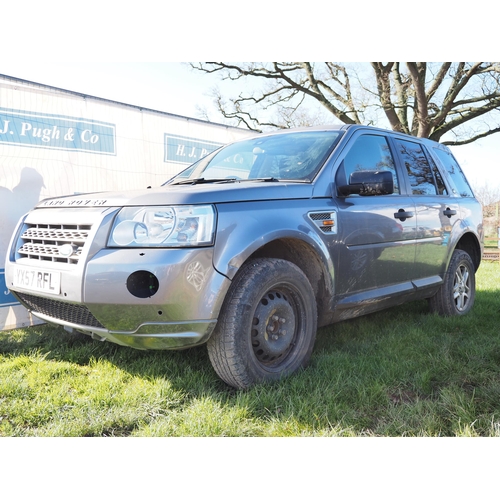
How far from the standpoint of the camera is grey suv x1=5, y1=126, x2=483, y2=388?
240 centimetres

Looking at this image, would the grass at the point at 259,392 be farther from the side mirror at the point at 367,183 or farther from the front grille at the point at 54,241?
the side mirror at the point at 367,183

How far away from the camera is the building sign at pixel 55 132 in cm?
432

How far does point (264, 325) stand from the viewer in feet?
8.95

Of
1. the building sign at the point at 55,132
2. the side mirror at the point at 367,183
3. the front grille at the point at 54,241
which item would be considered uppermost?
the building sign at the point at 55,132

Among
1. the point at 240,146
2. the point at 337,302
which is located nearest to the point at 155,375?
the point at 337,302

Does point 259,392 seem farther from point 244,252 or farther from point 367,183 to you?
point 367,183

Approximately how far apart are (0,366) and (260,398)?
6.53ft

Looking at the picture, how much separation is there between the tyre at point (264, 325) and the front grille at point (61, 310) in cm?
71

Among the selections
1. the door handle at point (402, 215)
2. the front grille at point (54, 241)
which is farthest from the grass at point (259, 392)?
the door handle at point (402, 215)

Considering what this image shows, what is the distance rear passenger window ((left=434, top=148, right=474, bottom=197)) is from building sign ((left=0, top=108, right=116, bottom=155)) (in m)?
3.63

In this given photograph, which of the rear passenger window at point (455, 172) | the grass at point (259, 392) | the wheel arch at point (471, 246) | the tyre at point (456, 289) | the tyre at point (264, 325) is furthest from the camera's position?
the wheel arch at point (471, 246)

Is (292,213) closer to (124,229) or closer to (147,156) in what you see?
(124,229)

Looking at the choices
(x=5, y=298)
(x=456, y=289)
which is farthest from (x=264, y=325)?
(x=456, y=289)

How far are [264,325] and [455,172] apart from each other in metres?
3.57
